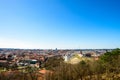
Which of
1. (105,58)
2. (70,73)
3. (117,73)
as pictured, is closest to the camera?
(117,73)

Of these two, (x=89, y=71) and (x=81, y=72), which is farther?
(x=89, y=71)

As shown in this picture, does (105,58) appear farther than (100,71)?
Yes

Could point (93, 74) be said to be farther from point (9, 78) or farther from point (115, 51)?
point (9, 78)

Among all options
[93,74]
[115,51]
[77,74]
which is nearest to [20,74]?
[77,74]

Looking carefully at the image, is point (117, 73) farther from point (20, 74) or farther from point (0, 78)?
point (0, 78)

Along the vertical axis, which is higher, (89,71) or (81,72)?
(89,71)

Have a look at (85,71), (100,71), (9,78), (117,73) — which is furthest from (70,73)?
(9,78)

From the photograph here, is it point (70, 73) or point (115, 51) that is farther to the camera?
point (115, 51)

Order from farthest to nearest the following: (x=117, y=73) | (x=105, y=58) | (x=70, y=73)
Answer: (x=105, y=58)
(x=70, y=73)
(x=117, y=73)

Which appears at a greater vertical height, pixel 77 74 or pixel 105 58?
pixel 105 58
